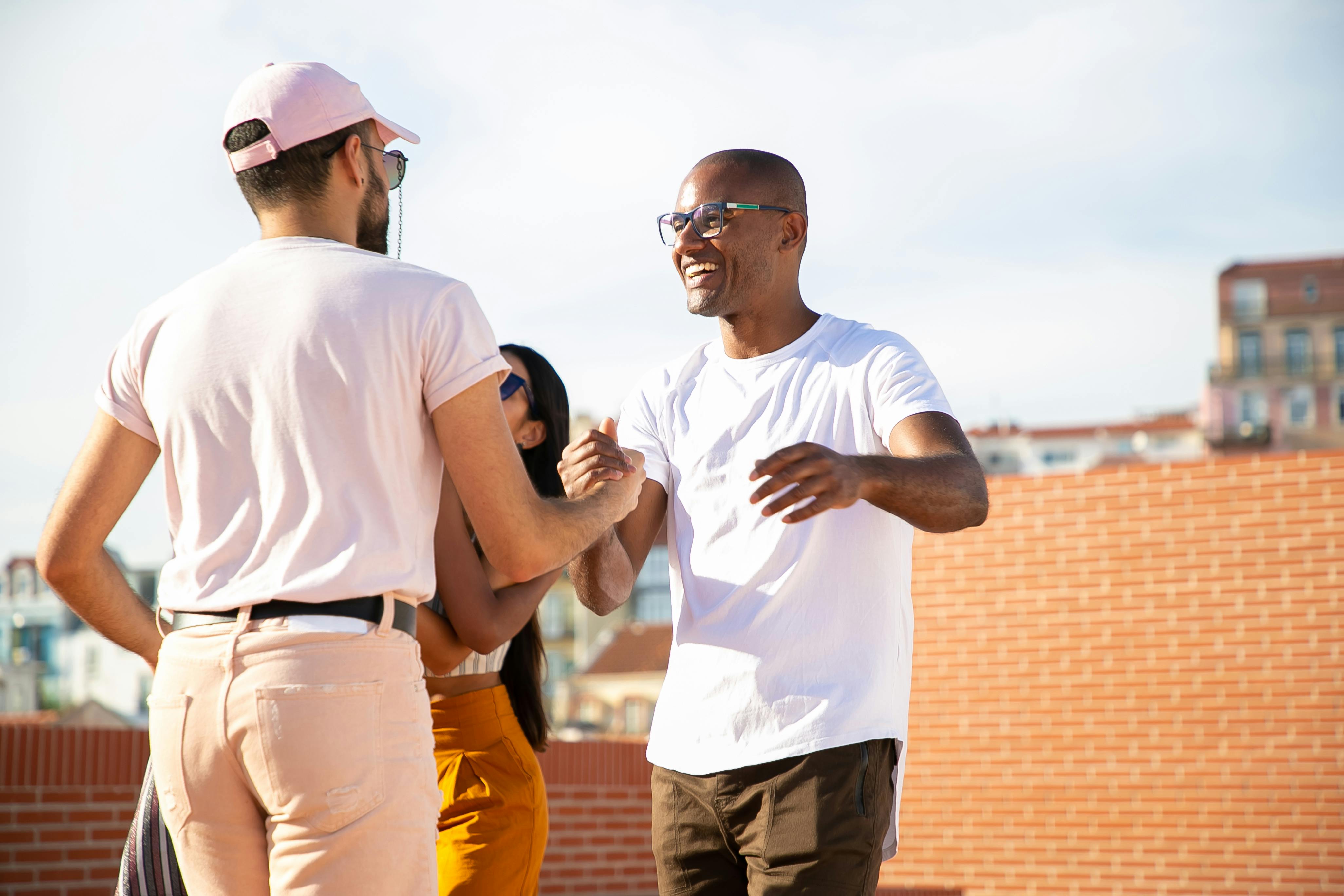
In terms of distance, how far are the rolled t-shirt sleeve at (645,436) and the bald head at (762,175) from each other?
0.53 meters

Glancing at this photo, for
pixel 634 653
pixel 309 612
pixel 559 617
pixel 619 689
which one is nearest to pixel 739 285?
pixel 309 612

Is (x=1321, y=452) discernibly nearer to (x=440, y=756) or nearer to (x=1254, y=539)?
(x=1254, y=539)

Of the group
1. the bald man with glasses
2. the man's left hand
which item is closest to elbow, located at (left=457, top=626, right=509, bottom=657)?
the bald man with glasses

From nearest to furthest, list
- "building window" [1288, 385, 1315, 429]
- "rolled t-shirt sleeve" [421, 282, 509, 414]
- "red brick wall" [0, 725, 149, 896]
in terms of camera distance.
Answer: "rolled t-shirt sleeve" [421, 282, 509, 414]
"red brick wall" [0, 725, 149, 896]
"building window" [1288, 385, 1315, 429]

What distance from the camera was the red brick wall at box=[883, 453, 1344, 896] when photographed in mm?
7312

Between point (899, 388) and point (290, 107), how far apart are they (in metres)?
1.27

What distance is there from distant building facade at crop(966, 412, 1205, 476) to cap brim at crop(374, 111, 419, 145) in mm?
82586

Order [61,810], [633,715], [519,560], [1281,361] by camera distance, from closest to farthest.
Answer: [519,560] → [61,810] → [633,715] → [1281,361]

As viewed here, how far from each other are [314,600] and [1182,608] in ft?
23.2

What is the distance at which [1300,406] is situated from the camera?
77375 mm

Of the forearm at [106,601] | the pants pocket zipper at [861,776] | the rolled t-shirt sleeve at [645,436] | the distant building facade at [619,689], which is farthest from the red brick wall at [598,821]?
the distant building facade at [619,689]

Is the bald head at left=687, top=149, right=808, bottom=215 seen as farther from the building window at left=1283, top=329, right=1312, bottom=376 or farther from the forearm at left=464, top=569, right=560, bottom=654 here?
the building window at left=1283, top=329, right=1312, bottom=376

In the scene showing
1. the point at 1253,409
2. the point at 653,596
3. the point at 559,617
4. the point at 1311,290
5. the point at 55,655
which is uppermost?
the point at 1311,290

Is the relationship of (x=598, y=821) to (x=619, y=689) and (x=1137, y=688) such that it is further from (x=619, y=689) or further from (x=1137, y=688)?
(x=619, y=689)
